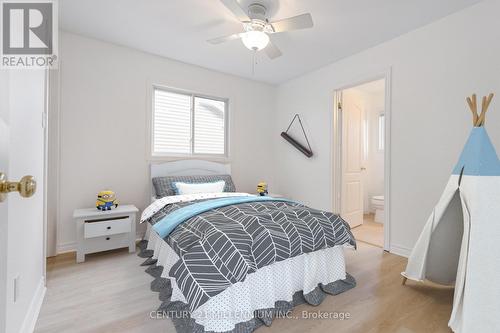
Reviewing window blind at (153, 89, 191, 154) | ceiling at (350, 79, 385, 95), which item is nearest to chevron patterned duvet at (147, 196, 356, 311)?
window blind at (153, 89, 191, 154)

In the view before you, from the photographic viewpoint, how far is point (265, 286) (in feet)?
5.31

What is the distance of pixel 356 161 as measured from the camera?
3.93 m

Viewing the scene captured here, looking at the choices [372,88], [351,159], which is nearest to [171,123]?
[351,159]

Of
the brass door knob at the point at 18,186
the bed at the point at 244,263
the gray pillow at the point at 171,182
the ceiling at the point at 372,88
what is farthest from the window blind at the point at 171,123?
the ceiling at the point at 372,88

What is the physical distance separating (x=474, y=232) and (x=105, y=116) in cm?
368

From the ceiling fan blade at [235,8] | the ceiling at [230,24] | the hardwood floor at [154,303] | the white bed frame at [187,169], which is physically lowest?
the hardwood floor at [154,303]

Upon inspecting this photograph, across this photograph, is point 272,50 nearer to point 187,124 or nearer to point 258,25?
point 258,25

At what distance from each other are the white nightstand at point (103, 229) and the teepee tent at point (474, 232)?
290 centimetres

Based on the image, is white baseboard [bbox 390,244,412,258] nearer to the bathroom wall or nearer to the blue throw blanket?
the blue throw blanket

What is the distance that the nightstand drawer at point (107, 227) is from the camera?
7.95 feet

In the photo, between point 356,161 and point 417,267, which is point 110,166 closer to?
point 417,267

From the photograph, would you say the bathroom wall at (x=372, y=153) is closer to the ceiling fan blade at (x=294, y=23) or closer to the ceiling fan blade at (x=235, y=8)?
the ceiling fan blade at (x=294, y=23)

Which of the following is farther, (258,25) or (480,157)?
(258,25)

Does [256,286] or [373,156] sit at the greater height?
[373,156]
